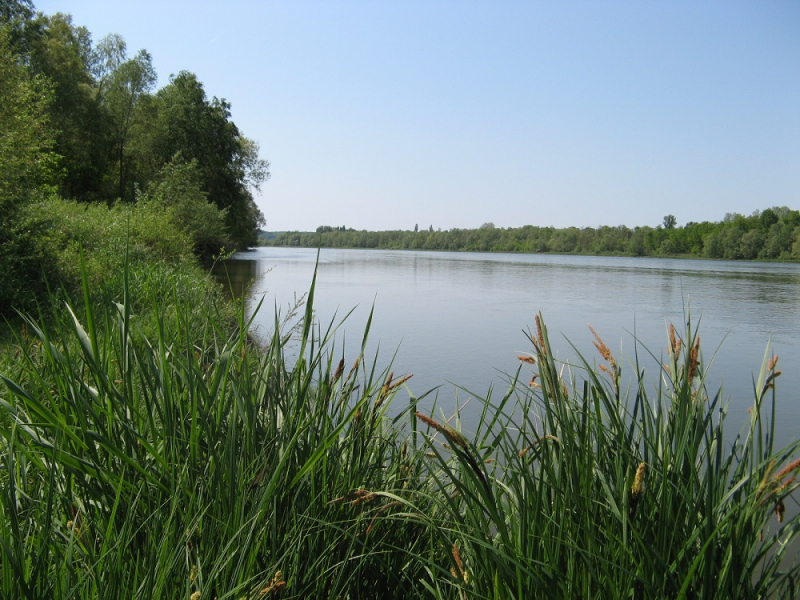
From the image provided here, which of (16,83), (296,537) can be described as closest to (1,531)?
(296,537)

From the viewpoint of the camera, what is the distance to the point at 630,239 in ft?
300

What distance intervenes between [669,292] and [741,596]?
81.5 ft

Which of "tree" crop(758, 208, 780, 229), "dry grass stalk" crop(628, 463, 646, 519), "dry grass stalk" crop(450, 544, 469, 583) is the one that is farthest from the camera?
"tree" crop(758, 208, 780, 229)

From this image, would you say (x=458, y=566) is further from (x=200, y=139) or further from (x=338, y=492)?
(x=200, y=139)

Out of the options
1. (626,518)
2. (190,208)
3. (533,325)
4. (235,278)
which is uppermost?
(190,208)

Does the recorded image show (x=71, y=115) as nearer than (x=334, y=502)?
No

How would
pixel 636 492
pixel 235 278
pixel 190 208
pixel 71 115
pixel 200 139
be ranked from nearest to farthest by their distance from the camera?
pixel 636 492 → pixel 235 278 → pixel 190 208 → pixel 71 115 → pixel 200 139

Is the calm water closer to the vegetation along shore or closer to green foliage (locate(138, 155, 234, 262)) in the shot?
the vegetation along shore

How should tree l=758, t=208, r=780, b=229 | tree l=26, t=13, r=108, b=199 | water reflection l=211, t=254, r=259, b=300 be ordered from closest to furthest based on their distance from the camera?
water reflection l=211, t=254, r=259, b=300
tree l=26, t=13, r=108, b=199
tree l=758, t=208, r=780, b=229

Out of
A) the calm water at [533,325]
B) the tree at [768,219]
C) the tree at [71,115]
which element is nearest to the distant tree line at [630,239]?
the tree at [768,219]

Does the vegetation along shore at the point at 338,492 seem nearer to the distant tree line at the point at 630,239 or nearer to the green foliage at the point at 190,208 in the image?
→ the green foliage at the point at 190,208

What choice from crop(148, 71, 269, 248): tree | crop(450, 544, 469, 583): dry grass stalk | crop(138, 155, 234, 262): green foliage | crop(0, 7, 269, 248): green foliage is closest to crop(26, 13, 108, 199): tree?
crop(0, 7, 269, 248): green foliage

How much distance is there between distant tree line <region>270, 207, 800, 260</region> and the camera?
2702 inches

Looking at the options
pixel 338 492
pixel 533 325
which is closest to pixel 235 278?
pixel 533 325
